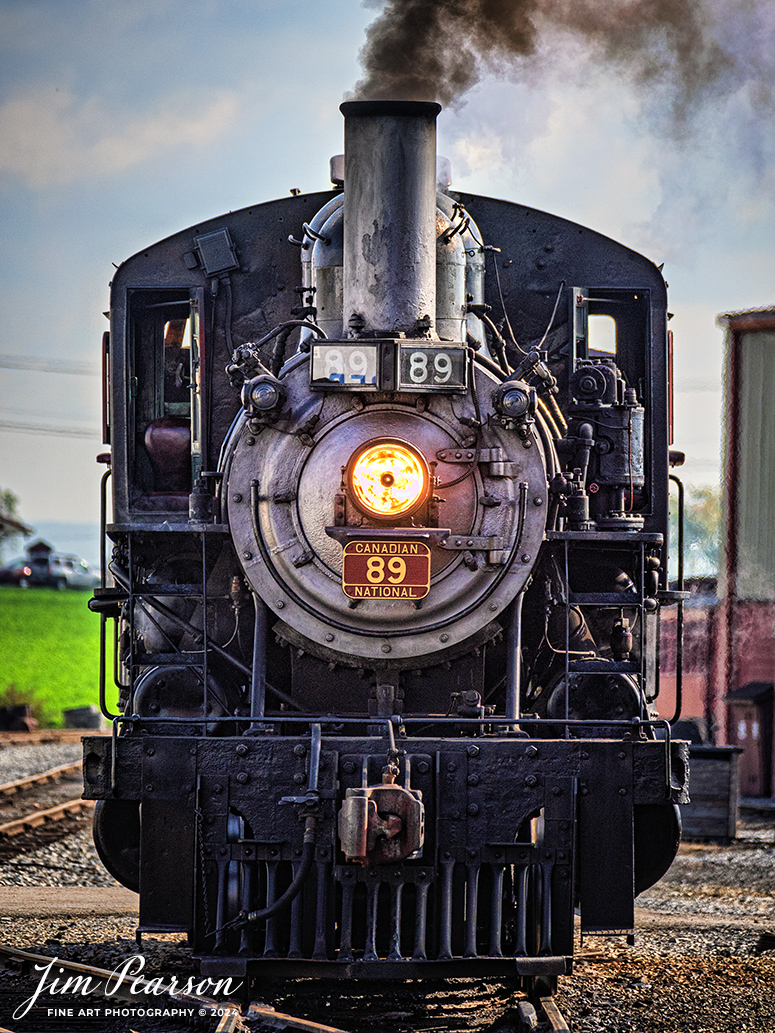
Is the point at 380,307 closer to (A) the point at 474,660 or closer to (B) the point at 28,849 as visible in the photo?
(A) the point at 474,660

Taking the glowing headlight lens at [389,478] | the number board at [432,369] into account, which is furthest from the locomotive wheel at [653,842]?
the number board at [432,369]

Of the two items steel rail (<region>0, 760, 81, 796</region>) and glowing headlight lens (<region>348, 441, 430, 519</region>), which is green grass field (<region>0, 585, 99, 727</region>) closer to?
steel rail (<region>0, 760, 81, 796</region>)

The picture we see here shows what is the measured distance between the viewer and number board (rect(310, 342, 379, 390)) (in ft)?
21.2

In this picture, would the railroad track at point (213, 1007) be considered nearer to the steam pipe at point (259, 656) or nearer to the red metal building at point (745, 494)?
the steam pipe at point (259, 656)

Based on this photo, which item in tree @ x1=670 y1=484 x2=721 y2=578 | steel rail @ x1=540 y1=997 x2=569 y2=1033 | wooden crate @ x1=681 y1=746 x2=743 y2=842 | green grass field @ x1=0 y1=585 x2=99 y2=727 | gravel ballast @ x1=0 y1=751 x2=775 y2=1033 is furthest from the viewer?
tree @ x1=670 y1=484 x2=721 y2=578

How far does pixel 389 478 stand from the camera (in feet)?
21.1

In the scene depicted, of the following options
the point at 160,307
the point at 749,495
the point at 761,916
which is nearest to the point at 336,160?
the point at 160,307

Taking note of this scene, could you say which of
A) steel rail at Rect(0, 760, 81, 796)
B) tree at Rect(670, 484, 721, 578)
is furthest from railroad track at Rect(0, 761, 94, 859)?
tree at Rect(670, 484, 721, 578)

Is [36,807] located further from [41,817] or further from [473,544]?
[473,544]

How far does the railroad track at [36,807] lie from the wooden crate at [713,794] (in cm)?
576

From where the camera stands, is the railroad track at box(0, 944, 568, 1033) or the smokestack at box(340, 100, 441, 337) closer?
the railroad track at box(0, 944, 568, 1033)

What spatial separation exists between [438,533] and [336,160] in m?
2.60

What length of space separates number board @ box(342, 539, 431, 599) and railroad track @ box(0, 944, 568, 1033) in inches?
71.3
